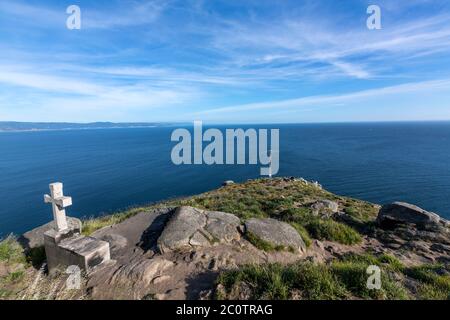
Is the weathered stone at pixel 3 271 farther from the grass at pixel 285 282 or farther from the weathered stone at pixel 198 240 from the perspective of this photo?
the grass at pixel 285 282

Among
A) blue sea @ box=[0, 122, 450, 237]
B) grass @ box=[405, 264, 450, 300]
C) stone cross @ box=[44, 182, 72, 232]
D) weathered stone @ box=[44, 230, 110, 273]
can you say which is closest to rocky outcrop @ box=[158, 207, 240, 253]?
weathered stone @ box=[44, 230, 110, 273]

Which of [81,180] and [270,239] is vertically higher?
[270,239]

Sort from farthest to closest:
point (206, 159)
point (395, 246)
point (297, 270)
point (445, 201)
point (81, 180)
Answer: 1. point (206, 159)
2. point (81, 180)
3. point (445, 201)
4. point (395, 246)
5. point (297, 270)

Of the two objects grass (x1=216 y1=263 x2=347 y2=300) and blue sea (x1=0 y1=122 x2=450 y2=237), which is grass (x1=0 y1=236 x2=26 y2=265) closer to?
grass (x1=216 y1=263 x2=347 y2=300)

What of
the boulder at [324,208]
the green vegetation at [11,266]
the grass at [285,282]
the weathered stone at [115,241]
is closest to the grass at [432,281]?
the grass at [285,282]
